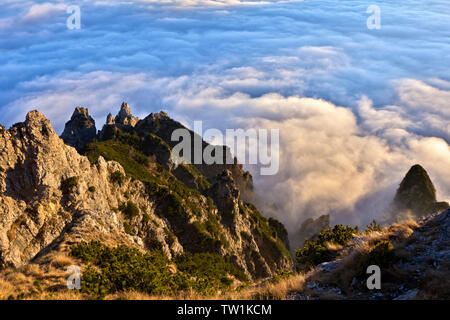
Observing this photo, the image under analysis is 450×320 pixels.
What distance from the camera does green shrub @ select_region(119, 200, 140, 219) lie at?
65.8 m

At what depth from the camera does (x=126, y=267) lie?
17875mm

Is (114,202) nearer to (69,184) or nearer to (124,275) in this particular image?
(69,184)

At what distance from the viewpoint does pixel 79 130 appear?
14700 cm

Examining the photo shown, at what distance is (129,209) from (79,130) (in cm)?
9334

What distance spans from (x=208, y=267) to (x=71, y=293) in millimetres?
59011

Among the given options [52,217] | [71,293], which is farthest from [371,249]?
[52,217]

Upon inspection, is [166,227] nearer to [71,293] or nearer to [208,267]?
[208,267]

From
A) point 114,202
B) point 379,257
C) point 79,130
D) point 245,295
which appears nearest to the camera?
point 245,295

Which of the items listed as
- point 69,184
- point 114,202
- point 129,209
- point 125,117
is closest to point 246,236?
point 129,209

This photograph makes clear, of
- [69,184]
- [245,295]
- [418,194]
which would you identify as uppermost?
[69,184]

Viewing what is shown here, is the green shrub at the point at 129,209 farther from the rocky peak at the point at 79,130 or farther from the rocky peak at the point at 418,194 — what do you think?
the rocky peak at the point at 418,194

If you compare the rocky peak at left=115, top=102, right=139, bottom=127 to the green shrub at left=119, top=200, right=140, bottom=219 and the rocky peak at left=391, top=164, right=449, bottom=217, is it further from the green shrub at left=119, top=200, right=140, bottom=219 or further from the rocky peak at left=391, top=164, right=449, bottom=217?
the rocky peak at left=391, top=164, right=449, bottom=217

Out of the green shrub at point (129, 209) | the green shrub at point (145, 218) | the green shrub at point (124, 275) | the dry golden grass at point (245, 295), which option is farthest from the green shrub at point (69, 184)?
the dry golden grass at point (245, 295)
